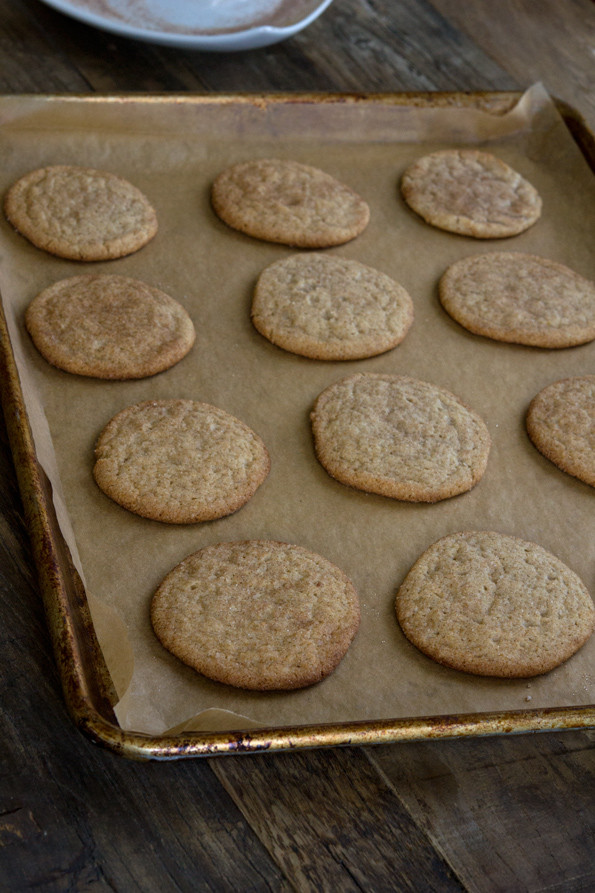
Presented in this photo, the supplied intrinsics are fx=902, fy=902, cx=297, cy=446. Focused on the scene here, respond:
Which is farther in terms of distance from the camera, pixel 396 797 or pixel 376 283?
pixel 376 283

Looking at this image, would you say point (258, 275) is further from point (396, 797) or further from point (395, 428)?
point (396, 797)

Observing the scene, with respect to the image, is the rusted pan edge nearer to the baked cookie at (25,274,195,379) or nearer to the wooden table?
the wooden table

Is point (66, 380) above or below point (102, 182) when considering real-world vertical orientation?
below

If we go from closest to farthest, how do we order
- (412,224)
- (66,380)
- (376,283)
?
(66,380) → (376,283) → (412,224)

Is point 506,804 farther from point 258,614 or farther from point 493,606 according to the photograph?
point 258,614

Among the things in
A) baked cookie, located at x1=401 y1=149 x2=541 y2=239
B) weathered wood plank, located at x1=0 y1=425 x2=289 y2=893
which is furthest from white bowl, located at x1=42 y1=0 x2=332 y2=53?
weathered wood plank, located at x1=0 y1=425 x2=289 y2=893

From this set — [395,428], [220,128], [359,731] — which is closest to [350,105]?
[220,128]
